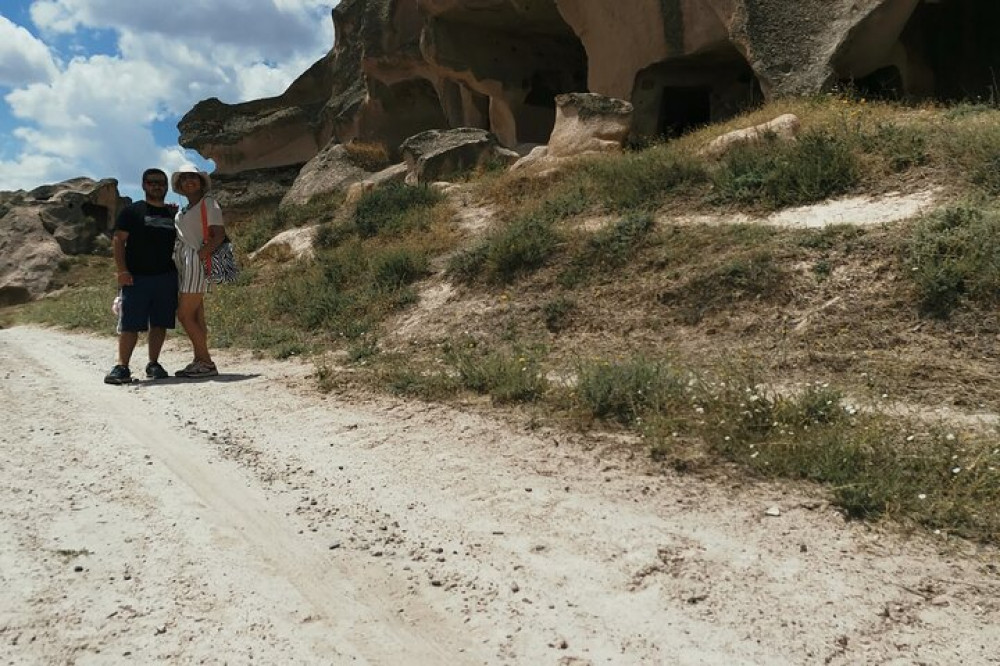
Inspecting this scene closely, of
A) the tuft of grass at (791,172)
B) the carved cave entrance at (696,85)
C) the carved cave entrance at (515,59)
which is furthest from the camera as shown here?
the carved cave entrance at (515,59)

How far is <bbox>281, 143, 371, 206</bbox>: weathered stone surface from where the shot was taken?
1673 centimetres

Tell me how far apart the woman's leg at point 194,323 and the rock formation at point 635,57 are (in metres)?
8.92

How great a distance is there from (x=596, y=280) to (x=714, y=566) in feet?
15.6

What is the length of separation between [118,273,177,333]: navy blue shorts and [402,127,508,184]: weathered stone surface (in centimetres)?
751

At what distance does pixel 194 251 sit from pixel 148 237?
0.38 metres

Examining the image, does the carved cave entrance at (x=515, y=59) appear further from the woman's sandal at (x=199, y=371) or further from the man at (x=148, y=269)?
the woman's sandal at (x=199, y=371)

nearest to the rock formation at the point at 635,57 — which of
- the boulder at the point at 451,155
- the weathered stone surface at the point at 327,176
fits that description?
the boulder at the point at 451,155

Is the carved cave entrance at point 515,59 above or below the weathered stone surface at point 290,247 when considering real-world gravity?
above

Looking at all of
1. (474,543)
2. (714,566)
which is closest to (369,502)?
(474,543)

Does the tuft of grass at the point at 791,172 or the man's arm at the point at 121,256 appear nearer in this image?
the man's arm at the point at 121,256

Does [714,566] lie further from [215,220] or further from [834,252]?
[215,220]

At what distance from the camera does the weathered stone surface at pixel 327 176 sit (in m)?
16.7

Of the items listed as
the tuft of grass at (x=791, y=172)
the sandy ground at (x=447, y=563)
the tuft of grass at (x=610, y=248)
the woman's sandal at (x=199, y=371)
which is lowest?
the sandy ground at (x=447, y=563)

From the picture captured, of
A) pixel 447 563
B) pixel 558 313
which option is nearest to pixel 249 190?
pixel 558 313
